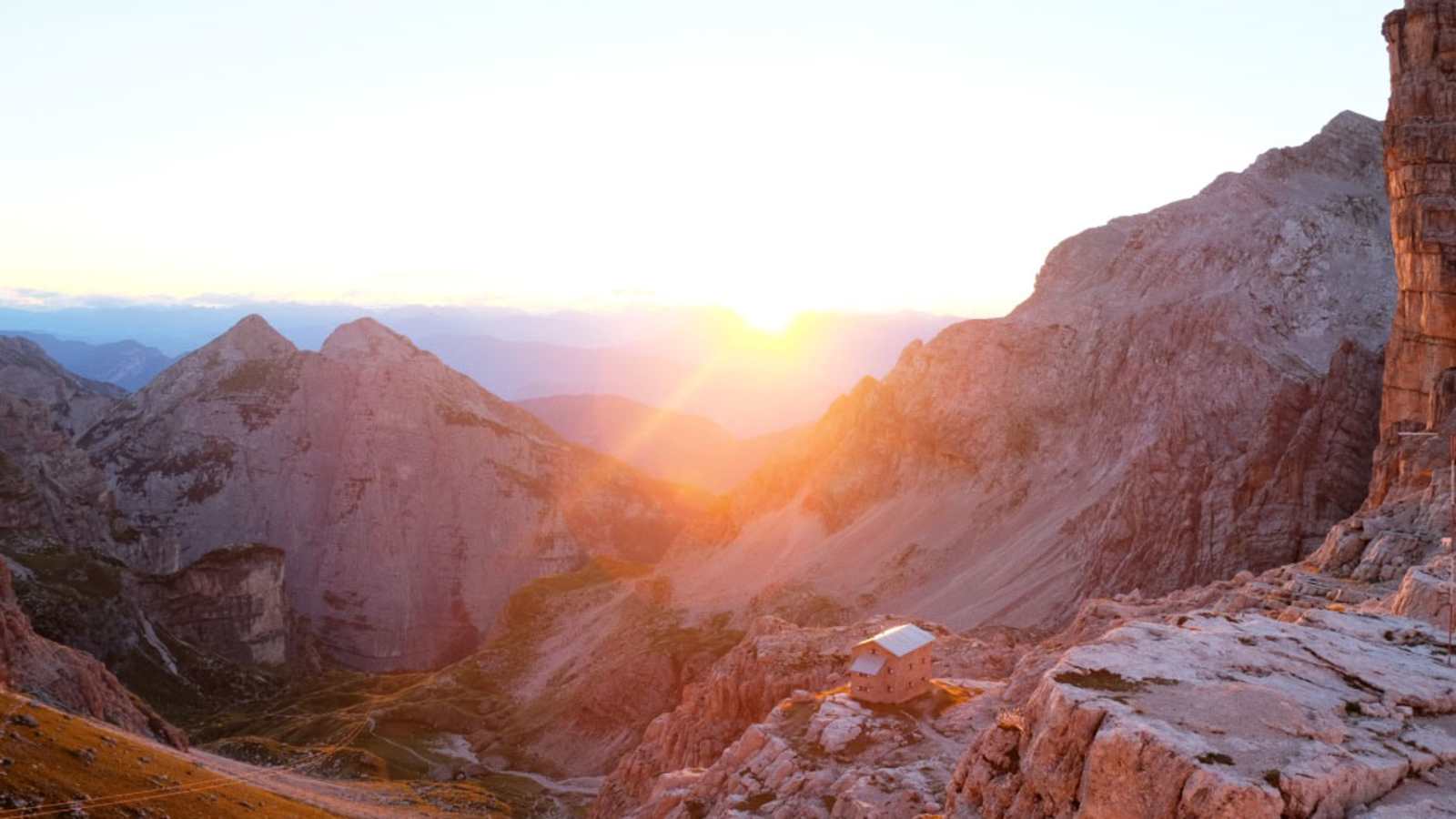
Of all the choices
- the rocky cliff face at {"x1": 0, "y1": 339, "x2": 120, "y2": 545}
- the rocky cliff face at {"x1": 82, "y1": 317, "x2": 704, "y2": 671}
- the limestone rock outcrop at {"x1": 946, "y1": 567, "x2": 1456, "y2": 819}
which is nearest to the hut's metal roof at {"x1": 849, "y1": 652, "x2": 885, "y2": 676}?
the limestone rock outcrop at {"x1": 946, "y1": 567, "x2": 1456, "y2": 819}

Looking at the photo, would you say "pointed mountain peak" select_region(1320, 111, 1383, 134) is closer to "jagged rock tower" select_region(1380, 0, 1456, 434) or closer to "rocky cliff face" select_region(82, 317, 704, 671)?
"jagged rock tower" select_region(1380, 0, 1456, 434)

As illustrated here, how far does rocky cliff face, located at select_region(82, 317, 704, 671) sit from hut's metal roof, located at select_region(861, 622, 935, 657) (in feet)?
419

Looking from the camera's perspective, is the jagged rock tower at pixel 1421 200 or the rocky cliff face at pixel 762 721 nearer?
the rocky cliff face at pixel 762 721

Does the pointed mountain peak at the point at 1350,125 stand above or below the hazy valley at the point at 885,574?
above

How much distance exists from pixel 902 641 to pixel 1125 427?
212ft

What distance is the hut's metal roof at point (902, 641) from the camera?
2172 inches

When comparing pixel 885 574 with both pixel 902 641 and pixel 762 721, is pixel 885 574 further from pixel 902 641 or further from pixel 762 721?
pixel 902 641

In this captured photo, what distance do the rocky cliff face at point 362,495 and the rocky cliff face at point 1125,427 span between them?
1920 inches

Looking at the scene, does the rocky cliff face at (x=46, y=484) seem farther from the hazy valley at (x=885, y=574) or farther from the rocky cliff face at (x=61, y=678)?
the rocky cliff face at (x=61, y=678)

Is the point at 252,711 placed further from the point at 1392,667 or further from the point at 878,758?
the point at 1392,667

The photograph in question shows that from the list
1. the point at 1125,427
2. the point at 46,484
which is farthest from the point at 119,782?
the point at 46,484

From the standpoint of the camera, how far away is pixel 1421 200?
245 feet

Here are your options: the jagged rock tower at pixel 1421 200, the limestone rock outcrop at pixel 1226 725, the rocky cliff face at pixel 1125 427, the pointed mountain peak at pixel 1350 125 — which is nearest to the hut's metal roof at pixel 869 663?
the limestone rock outcrop at pixel 1226 725

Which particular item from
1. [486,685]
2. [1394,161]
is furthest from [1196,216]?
[486,685]
